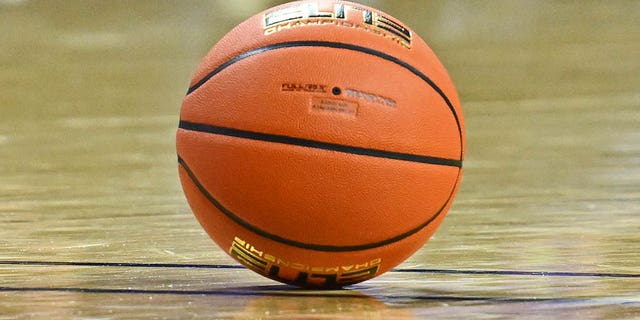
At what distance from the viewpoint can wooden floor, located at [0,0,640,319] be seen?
5.19ft

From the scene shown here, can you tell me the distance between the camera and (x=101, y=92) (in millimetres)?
4035

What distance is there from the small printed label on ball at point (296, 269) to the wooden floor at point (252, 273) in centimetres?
3

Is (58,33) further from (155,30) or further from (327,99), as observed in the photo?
(327,99)

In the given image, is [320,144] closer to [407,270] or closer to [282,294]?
[282,294]

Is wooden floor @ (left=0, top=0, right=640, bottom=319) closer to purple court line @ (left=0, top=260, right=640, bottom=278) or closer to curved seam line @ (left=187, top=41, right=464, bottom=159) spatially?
purple court line @ (left=0, top=260, right=640, bottom=278)

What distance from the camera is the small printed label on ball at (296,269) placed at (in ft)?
5.02

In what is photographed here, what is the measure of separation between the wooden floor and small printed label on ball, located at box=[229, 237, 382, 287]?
0.03 metres

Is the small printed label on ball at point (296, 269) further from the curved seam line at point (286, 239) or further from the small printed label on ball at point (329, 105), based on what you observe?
the small printed label on ball at point (329, 105)

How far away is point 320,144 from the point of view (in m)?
1.44

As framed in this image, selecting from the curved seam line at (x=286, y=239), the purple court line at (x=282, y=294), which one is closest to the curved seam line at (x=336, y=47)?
the curved seam line at (x=286, y=239)

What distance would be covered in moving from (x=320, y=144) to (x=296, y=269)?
21 centimetres

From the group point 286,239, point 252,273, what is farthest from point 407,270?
point 286,239

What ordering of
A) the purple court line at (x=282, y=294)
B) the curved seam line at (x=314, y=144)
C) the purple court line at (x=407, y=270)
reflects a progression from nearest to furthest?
the curved seam line at (x=314, y=144), the purple court line at (x=282, y=294), the purple court line at (x=407, y=270)

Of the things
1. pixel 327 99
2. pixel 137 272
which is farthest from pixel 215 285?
pixel 327 99
